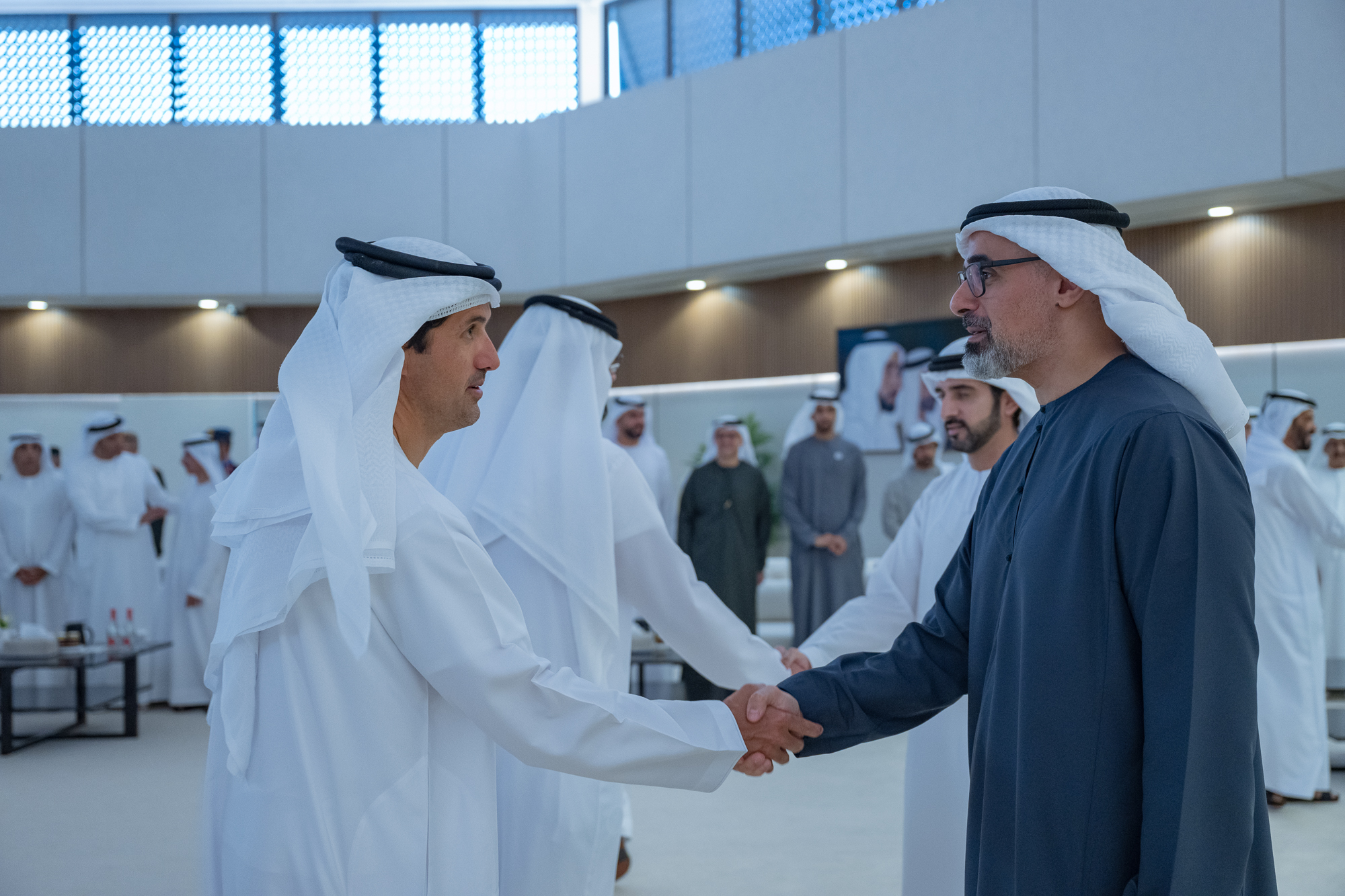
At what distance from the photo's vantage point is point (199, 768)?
6.45 m

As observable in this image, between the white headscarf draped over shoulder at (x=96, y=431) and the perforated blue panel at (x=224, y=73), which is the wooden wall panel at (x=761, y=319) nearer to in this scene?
the perforated blue panel at (x=224, y=73)

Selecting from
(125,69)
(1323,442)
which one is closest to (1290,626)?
(1323,442)

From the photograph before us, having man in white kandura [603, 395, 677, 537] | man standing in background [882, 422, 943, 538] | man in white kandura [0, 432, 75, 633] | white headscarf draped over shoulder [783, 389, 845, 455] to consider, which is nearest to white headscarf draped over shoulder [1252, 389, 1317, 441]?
man standing in background [882, 422, 943, 538]


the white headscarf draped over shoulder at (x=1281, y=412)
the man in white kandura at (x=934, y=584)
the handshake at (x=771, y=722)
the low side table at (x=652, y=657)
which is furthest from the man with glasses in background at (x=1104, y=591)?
the white headscarf draped over shoulder at (x=1281, y=412)

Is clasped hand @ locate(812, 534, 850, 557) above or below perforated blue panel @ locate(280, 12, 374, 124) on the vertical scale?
below

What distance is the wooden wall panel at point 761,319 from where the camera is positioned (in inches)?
291

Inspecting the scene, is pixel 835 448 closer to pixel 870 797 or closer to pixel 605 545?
pixel 870 797

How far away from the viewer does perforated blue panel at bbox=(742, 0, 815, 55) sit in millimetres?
9094

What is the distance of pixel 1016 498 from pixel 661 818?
384cm

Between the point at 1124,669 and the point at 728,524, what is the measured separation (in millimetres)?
6297

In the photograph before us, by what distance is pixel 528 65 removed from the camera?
36.4 feet

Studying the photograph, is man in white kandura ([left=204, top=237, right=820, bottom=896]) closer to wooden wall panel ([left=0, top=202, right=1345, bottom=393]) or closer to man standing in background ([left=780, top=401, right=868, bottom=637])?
man standing in background ([left=780, top=401, right=868, bottom=637])

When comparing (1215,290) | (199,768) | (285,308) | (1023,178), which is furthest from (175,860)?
(285,308)

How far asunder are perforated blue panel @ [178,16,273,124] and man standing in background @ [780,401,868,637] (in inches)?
262
